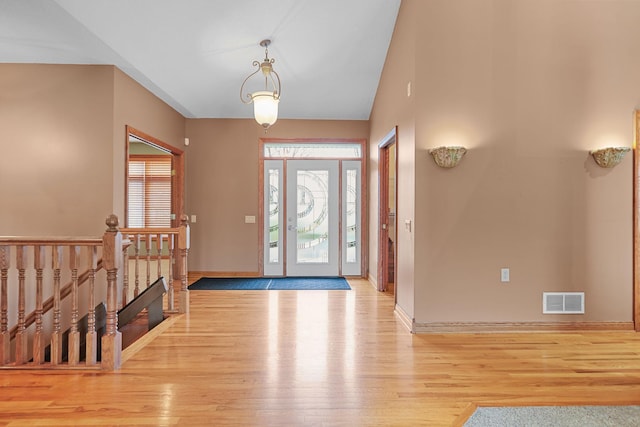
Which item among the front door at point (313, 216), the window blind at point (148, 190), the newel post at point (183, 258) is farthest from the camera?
the window blind at point (148, 190)

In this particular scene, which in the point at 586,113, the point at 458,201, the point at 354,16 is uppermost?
the point at 354,16

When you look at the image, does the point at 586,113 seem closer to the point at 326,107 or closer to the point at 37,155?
the point at 326,107


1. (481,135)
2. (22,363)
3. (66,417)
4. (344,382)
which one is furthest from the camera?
(481,135)

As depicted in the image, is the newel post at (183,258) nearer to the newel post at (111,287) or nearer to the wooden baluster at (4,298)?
the newel post at (111,287)

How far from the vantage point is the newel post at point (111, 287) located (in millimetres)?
2490

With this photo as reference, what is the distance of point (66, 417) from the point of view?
1.98m

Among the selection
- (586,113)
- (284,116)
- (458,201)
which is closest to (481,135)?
(458,201)

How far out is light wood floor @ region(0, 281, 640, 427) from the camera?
2020 mm

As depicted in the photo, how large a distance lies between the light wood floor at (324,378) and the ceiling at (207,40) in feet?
9.71

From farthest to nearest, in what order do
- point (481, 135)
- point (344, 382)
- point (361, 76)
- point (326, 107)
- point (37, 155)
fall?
point (326, 107) → point (361, 76) → point (37, 155) → point (481, 135) → point (344, 382)

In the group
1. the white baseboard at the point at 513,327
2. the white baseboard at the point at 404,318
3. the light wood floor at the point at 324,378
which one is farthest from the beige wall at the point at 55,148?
the white baseboard at the point at 513,327

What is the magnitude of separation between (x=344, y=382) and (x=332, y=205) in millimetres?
3876

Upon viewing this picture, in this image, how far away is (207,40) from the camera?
4.06m

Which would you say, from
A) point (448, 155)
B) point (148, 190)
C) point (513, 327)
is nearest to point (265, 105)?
point (448, 155)
